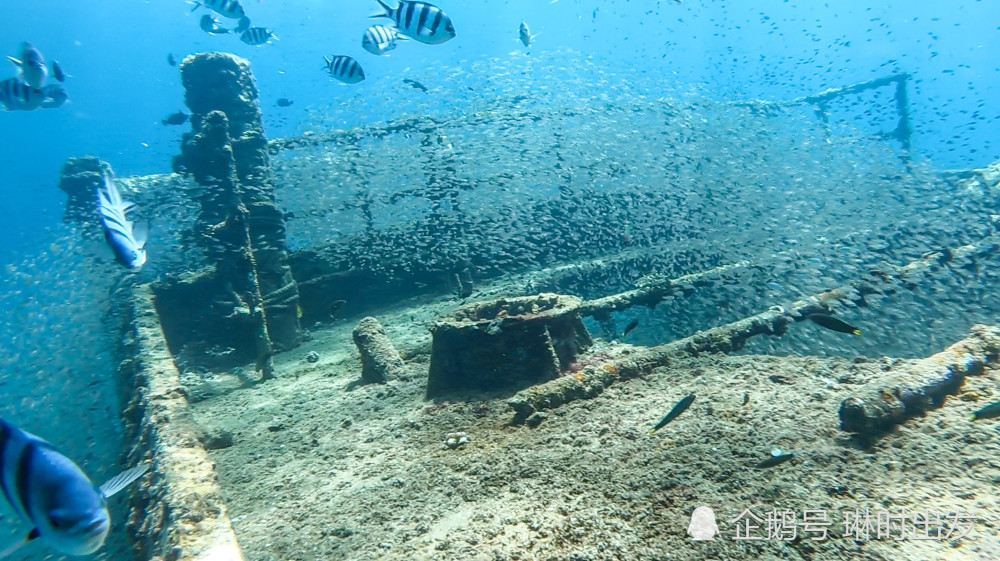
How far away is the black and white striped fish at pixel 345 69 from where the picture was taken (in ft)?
27.9

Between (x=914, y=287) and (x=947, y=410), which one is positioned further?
(x=914, y=287)

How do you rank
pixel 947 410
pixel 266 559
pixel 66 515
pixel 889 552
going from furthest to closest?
1. pixel 947 410
2. pixel 266 559
3. pixel 889 552
4. pixel 66 515

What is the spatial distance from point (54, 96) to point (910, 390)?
1293 centimetres

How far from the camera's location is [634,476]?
13.2ft

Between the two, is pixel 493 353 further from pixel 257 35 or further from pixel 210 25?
pixel 210 25

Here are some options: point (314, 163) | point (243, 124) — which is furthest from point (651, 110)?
point (243, 124)

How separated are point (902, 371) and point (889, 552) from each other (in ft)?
8.09

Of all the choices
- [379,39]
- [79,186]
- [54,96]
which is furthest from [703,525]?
[79,186]

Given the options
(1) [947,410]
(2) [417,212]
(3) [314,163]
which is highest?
(3) [314,163]

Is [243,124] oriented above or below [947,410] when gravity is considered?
above

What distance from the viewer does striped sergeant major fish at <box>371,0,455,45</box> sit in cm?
575

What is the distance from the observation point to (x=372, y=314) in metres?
12.0

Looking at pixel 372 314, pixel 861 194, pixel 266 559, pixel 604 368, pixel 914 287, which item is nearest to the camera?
pixel 266 559

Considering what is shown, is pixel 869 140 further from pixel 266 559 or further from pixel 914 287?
pixel 266 559
